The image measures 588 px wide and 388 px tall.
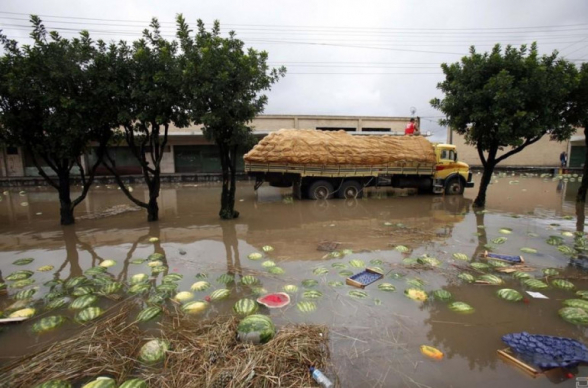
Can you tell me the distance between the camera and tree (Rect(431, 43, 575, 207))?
345 inches

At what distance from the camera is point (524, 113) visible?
8.68 m

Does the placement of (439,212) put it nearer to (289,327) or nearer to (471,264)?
(471,264)

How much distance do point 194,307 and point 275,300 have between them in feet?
3.57

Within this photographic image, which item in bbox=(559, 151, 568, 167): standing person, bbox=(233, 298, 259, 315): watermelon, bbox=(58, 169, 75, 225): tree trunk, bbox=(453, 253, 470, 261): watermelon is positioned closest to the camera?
bbox=(233, 298, 259, 315): watermelon

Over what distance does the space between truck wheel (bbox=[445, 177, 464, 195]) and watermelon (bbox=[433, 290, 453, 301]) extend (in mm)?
11764

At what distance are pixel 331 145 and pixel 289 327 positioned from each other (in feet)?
35.4

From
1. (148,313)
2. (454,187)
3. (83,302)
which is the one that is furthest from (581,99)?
(83,302)

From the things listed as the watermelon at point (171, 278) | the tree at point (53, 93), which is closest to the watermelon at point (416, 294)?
the watermelon at point (171, 278)

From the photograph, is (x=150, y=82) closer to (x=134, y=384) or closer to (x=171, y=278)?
(x=171, y=278)

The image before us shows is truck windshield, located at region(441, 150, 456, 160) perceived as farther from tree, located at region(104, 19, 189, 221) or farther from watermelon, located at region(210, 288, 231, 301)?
watermelon, located at region(210, 288, 231, 301)

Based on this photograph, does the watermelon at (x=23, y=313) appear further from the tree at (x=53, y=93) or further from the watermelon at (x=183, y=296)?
the tree at (x=53, y=93)

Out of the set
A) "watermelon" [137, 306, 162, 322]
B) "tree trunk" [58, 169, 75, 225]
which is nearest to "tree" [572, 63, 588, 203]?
"watermelon" [137, 306, 162, 322]

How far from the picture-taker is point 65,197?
875 cm

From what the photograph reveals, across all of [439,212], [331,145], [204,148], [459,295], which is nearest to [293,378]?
[459,295]
